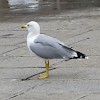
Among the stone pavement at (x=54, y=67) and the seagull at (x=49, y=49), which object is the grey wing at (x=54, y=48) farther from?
the stone pavement at (x=54, y=67)

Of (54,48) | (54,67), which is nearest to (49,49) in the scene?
(54,48)

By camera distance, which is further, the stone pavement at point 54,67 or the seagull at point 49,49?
the seagull at point 49,49

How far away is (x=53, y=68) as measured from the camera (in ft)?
29.1

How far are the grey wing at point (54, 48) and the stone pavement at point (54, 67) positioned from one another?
453 mm

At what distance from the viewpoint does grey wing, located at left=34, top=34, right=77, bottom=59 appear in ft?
25.9

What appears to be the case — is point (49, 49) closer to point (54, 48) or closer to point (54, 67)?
point (54, 48)

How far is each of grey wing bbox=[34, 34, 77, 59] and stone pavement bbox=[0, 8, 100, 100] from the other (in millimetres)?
453

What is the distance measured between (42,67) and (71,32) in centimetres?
432

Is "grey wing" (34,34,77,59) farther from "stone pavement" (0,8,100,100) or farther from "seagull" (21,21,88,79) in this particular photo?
"stone pavement" (0,8,100,100)

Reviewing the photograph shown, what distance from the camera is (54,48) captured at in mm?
7965

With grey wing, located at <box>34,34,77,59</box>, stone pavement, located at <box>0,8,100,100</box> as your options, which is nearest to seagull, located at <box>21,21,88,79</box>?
grey wing, located at <box>34,34,77,59</box>

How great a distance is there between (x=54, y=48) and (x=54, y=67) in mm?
1055

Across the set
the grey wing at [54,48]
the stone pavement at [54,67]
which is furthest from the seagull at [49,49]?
the stone pavement at [54,67]

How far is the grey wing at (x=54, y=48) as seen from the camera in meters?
7.89
